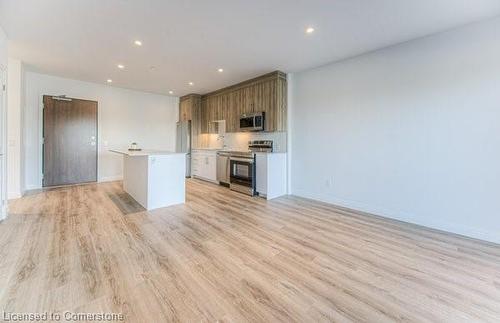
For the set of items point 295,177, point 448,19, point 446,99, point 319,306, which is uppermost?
point 448,19

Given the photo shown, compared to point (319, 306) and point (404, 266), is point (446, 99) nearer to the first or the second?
point (404, 266)

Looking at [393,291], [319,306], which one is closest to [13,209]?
[319,306]

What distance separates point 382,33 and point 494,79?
1.41 metres

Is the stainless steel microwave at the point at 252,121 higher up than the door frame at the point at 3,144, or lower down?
higher up

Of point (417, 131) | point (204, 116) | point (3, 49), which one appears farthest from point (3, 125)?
point (417, 131)

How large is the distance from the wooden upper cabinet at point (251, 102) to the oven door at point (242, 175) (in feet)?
2.88

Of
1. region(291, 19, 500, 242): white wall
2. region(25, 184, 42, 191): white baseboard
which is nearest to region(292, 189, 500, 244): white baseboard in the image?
region(291, 19, 500, 242): white wall

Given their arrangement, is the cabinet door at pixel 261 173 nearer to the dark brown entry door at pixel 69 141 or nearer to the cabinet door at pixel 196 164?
the cabinet door at pixel 196 164

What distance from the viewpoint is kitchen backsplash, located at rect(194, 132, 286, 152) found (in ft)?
16.9

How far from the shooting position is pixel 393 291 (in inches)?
71.0

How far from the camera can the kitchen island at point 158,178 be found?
3.82 meters

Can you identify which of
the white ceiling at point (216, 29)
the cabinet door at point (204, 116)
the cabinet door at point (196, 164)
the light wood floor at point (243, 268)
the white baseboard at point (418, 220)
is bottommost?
the light wood floor at point (243, 268)

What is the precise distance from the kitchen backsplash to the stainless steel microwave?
0.35 metres

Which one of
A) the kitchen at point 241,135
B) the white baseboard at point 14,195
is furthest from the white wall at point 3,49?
the kitchen at point 241,135
